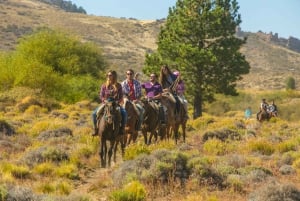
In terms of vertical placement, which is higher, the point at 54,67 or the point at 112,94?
the point at 112,94

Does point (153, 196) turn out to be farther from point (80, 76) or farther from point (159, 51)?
point (80, 76)

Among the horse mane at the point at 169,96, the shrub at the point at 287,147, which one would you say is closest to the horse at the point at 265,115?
the shrub at the point at 287,147

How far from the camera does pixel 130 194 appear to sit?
8859 millimetres

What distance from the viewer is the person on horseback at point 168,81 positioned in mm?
18359

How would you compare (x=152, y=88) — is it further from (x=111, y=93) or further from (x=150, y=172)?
(x=150, y=172)

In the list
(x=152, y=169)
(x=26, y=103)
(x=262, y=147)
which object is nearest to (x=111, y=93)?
(x=152, y=169)

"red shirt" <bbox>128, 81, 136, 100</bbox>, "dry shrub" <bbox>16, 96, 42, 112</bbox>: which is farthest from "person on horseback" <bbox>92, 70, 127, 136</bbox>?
"dry shrub" <bbox>16, 96, 42, 112</bbox>

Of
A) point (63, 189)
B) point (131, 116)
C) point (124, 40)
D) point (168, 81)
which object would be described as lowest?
point (63, 189)

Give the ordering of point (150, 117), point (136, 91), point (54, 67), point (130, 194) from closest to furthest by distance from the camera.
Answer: point (130, 194) → point (136, 91) → point (150, 117) → point (54, 67)

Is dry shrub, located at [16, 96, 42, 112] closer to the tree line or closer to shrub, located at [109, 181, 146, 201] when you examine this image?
the tree line

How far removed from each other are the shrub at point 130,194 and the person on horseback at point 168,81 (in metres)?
9.31

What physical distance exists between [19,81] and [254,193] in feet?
127

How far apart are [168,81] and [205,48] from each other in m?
19.5

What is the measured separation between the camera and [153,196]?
9.48 metres
